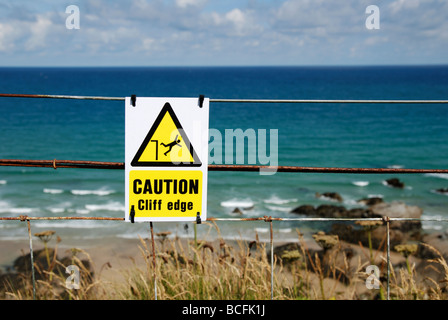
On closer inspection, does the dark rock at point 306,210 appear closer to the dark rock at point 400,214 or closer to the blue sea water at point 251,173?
the blue sea water at point 251,173

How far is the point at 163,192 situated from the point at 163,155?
0.21 meters

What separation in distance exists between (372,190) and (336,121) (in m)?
25.2

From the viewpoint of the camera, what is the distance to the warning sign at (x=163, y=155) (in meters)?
2.47

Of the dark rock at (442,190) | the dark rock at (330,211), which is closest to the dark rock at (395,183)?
the dark rock at (442,190)

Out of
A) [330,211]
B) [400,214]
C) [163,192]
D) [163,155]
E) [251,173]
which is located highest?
[163,155]

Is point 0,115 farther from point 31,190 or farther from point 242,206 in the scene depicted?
point 242,206

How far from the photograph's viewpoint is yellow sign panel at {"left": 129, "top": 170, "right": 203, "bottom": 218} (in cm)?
249

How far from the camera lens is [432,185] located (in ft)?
63.5

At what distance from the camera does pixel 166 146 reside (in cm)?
248

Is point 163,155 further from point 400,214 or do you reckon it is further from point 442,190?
point 442,190

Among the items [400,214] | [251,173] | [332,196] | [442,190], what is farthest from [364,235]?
[251,173]

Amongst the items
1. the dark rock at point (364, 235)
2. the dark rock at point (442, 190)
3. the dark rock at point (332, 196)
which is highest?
the dark rock at point (442, 190)

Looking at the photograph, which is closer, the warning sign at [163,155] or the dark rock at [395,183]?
the warning sign at [163,155]

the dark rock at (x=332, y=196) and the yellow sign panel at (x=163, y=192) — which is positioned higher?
the yellow sign panel at (x=163, y=192)
